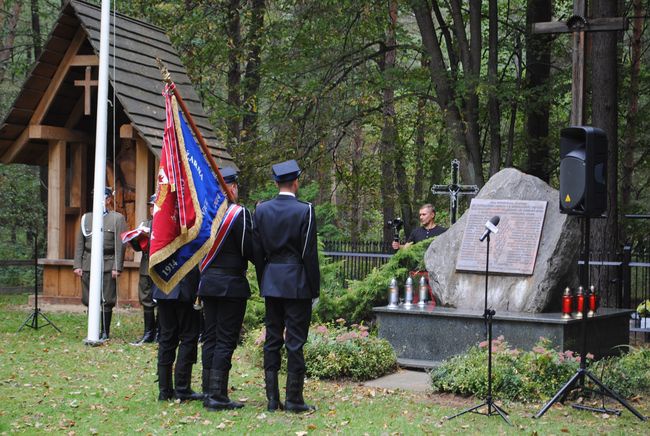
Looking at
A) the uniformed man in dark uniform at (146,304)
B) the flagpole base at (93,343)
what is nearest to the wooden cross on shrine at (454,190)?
the uniformed man in dark uniform at (146,304)

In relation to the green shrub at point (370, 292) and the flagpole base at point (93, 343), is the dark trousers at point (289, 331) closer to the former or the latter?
the green shrub at point (370, 292)

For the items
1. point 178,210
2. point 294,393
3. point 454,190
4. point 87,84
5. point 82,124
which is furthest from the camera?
point 82,124

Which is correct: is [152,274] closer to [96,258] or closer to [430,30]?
[96,258]

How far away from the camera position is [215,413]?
8297 mm

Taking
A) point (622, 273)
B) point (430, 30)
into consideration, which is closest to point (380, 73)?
point (430, 30)

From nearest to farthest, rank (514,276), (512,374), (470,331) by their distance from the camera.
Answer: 1. (512,374)
2. (470,331)
3. (514,276)

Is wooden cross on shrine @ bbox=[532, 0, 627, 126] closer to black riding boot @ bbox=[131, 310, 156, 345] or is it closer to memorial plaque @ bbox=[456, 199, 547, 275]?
memorial plaque @ bbox=[456, 199, 547, 275]

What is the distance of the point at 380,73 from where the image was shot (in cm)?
2028

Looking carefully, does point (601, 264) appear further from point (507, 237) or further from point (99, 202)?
point (99, 202)

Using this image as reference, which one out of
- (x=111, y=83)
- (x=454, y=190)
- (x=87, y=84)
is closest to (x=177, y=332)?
(x=111, y=83)

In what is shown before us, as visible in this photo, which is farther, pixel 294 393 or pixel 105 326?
pixel 105 326

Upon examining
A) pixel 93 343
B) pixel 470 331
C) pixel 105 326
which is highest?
pixel 470 331

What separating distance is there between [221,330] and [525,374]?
10.8 feet

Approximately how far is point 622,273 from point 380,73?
780cm
